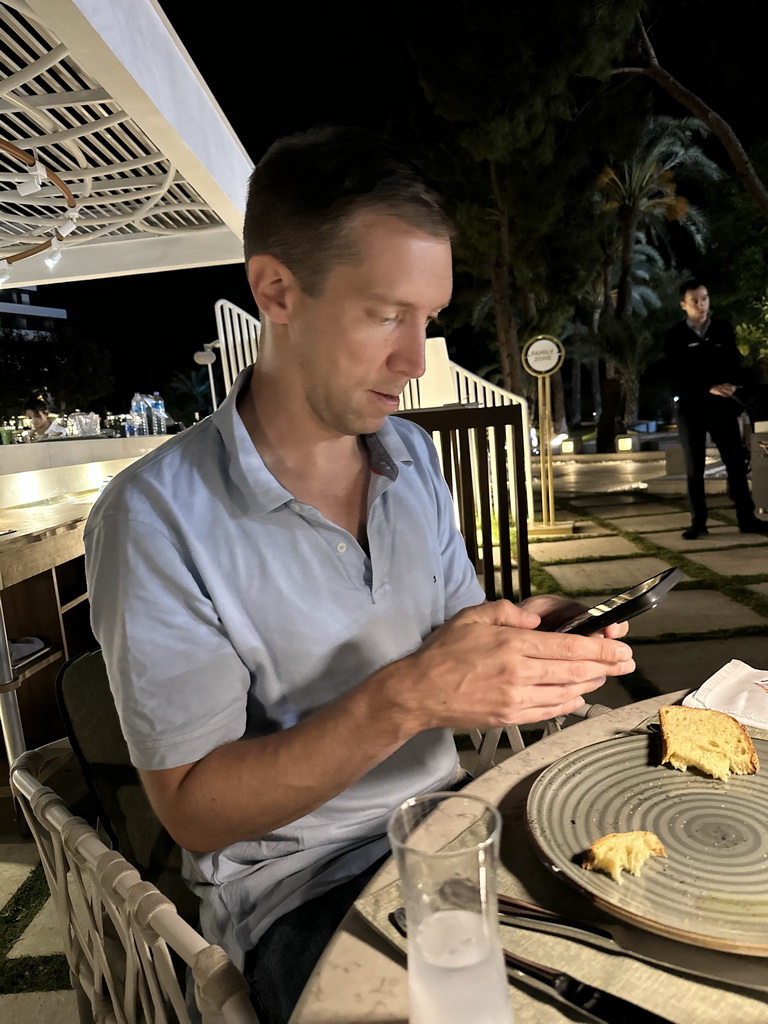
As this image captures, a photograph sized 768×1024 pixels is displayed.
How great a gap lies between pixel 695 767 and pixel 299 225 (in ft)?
2.96

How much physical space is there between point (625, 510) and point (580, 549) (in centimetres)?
201

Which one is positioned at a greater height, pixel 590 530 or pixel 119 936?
pixel 119 936

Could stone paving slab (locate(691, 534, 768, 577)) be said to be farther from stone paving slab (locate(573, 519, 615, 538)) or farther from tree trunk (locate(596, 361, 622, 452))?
tree trunk (locate(596, 361, 622, 452))

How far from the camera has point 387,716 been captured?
829 mm

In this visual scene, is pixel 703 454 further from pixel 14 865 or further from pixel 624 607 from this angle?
pixel 624 607

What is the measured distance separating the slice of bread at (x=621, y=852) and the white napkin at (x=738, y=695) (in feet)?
1.27

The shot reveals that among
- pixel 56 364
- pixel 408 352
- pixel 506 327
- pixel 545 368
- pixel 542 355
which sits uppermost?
pixel 56 364

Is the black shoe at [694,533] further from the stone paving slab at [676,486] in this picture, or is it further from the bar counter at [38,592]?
the bar counter at [38,592]

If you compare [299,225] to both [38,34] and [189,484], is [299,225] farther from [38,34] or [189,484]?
[38,34]

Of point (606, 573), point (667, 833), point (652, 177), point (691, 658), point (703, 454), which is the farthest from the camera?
point (652, 177)

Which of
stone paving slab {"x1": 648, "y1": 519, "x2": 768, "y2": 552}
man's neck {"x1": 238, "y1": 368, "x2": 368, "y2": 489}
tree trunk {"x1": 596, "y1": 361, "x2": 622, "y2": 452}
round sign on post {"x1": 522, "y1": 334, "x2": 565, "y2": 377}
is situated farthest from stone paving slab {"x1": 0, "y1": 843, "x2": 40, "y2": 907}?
tree trunk {"x1": 596, "y1": 361, "x2": 622, "y2": 452}

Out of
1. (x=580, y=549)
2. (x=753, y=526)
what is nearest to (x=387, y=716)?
(x=580, y=549)

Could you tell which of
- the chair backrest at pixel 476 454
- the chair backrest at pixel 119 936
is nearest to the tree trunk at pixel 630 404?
the chair backrest at pixel 476 454

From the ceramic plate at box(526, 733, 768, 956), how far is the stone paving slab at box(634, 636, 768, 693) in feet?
8.13
